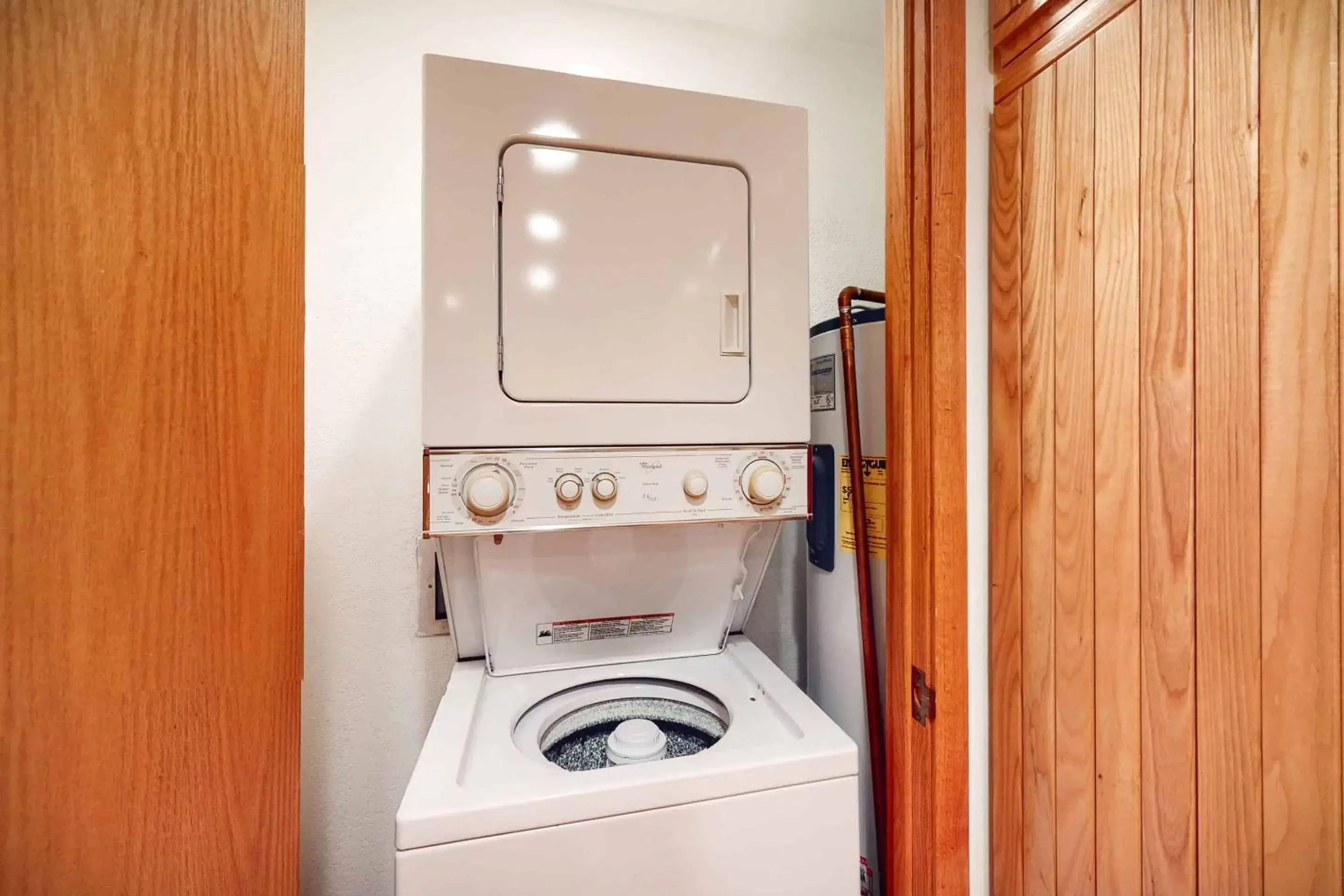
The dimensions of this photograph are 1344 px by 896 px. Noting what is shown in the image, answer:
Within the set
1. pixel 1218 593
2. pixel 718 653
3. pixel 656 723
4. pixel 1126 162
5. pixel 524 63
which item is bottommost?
pixel 656 723

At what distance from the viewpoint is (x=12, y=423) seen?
0.72 meters

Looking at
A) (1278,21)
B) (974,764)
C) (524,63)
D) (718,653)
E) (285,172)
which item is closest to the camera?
(1278,21)

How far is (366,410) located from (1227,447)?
5.40ft

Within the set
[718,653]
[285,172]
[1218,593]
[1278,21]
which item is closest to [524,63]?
[285,172]

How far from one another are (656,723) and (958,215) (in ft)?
3.83

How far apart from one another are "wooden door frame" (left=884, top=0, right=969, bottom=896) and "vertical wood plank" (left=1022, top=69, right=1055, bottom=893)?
0.09 meters

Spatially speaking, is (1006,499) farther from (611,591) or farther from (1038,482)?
(611,591)

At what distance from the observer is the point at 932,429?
36.0 inches

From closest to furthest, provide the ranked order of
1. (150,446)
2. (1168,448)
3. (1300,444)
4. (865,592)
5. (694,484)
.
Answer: (1300,444) → (1168,448) → (150,446) → (694,484) → (865,592)

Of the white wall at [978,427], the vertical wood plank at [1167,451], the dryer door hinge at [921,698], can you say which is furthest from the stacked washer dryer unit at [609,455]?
the vertical wood plank at [1167,451]

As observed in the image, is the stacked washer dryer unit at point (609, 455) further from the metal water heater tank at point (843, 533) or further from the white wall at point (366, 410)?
the white wall at point (366, 410)

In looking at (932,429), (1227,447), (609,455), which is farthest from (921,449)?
(609,455)

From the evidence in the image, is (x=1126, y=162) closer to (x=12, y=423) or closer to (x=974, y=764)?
(x=974, y=764)

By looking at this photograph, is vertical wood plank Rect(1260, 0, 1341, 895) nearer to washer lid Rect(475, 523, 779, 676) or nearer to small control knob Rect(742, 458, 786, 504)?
small control knob Rect(742, 458, 786, 504)
